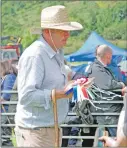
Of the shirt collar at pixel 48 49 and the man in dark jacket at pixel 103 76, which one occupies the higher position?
the shirt collar at pixel 48 49

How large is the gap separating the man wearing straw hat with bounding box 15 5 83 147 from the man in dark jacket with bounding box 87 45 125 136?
5.62 feet

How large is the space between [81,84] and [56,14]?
1.67 ft

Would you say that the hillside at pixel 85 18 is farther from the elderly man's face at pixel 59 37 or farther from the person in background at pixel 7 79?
the elderly man's face at pixel 59 37

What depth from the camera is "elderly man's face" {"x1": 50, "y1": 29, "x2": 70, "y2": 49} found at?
10.3 ft

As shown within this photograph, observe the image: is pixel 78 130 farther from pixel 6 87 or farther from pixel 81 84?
pixel 81 84

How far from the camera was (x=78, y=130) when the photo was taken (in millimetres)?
5215

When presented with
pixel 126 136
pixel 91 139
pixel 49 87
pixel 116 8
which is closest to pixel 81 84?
pixel 49 87

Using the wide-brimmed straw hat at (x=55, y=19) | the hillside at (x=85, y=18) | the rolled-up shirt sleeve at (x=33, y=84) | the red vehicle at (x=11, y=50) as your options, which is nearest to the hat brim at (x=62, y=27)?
the wide-brimmed straw hat at (x=55, y=19)

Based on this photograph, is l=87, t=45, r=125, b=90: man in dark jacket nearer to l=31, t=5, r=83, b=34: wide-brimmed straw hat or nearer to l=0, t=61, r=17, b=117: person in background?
l=0, t=61, r=17, b=117: person in background

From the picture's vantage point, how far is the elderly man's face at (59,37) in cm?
313

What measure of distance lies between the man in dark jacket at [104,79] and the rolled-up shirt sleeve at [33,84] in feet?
6.13

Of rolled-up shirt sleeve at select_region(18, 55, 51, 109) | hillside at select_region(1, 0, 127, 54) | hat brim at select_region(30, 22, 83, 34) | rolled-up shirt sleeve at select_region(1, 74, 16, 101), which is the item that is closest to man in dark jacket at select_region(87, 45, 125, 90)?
rolled-up shirt sleeve at select_region(1, 74, 16, 101)

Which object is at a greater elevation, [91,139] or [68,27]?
[68,27]

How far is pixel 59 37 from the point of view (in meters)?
3.14
